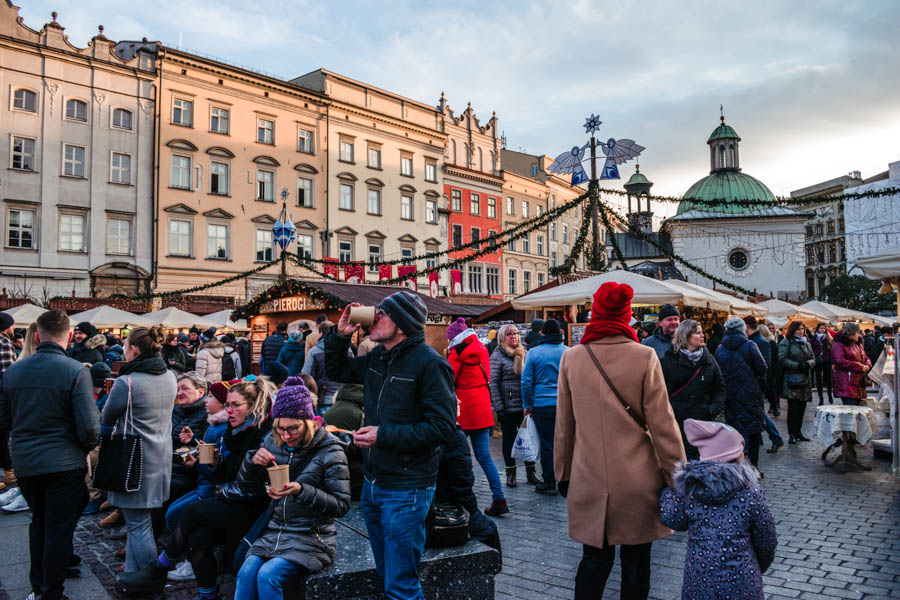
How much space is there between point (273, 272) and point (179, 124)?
8633 mm

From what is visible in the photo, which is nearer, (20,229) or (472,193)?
(20,229)

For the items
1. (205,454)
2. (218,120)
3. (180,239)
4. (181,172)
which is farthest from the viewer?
(218,120)

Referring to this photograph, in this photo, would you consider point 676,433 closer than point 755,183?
Yes

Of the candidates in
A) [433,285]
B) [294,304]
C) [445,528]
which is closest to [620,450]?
[445,528]

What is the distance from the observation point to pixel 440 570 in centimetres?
384

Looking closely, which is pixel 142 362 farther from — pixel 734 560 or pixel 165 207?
pixel 165 207

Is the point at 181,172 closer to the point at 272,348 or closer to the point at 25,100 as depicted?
the point at 25,100

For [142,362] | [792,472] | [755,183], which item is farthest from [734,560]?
[755,183]

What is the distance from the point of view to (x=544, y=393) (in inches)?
280

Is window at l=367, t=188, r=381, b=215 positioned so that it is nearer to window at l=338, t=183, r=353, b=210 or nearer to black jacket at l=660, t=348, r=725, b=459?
window at l=338, t=183, r=353, b=210

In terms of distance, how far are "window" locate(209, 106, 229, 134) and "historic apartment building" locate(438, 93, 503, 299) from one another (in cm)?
1575

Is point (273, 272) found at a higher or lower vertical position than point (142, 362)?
higher

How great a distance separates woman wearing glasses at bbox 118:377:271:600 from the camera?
426 cm

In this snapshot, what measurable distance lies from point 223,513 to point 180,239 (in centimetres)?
2943
